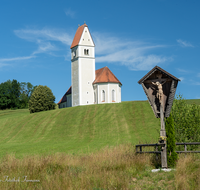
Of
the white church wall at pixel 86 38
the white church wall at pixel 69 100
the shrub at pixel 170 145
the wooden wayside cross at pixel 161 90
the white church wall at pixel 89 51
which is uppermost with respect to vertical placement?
the white church wall at pixel 86 38

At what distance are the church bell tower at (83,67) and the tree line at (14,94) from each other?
4982 centimetres

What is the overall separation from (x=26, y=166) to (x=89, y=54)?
198ft

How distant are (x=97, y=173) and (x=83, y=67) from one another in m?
59.4

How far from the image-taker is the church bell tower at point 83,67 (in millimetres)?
68375

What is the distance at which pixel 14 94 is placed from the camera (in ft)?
382

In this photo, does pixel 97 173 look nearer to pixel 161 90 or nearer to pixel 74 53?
pixel 161 90

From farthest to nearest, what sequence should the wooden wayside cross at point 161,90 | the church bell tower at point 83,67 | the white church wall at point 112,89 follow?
1. the church bell tower at point 83,67
2. the white church wall at point 112,89
3. the wooden wayside cross at point 161,90

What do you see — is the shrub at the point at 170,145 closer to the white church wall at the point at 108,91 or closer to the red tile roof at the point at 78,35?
the white church wall at the point at 108,91

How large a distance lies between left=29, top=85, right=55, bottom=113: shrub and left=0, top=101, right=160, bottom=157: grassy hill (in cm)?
1538

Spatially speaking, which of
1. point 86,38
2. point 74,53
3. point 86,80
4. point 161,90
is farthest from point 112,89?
point 161,90

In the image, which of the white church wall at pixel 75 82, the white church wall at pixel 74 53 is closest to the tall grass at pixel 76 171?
the white church wall at pixel 75 82

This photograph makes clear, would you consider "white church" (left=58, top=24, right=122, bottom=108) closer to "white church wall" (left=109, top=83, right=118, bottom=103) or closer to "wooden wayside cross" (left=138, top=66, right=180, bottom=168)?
"white church wall" (left=109, top=83, right=118, bottom=103)

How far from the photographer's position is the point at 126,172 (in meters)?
11.6

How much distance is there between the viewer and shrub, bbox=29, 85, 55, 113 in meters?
73.1
